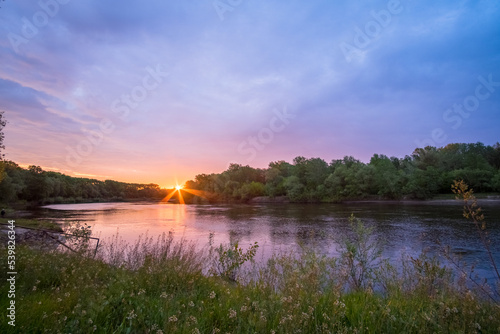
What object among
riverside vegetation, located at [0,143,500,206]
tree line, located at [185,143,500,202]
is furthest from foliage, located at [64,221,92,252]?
tree line, located at [185,143,500,202]

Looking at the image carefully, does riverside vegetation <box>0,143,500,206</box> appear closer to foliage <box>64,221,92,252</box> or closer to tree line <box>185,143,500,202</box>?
tree line <box>185,143,500,202</box>

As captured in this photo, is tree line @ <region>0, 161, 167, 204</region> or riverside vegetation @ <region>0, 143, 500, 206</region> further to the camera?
riverside vegetation @ <region>0, 143, 500, 206</region>

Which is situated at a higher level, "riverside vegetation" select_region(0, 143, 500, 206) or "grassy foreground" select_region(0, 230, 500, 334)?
"riverside vegetation" select_region(0, 143, 500, 206)

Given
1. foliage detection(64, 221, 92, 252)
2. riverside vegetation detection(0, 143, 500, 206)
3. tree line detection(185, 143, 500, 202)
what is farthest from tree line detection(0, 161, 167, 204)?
tree line detection(185, 143, 500, 202)

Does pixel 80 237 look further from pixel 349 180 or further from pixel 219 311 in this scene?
pixel 349 180

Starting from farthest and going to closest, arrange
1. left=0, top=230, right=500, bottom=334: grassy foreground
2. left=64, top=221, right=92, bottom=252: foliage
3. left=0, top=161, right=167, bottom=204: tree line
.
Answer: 1. left=0, top=161, right=167, bottom=204: tree line
2. left=64, top=221, right=92, bottom=252: foliage
3. left=0, top=230, right=500, bottom=334: grassy foreground

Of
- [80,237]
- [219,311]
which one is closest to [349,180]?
[80,237]

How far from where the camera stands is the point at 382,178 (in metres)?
91.6

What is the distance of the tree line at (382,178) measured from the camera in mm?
82750

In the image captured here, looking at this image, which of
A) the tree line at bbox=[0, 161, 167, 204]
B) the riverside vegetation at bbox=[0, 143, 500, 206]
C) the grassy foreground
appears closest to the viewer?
the grassy foreground

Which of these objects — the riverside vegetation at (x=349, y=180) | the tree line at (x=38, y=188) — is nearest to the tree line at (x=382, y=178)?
the riverside vegetation at (x=349, y=180)

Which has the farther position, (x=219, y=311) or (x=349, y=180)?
(x=349, y=180)

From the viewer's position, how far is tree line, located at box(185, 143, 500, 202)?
271 feet

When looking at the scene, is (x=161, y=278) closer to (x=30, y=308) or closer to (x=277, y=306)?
(x=30, y=308)
